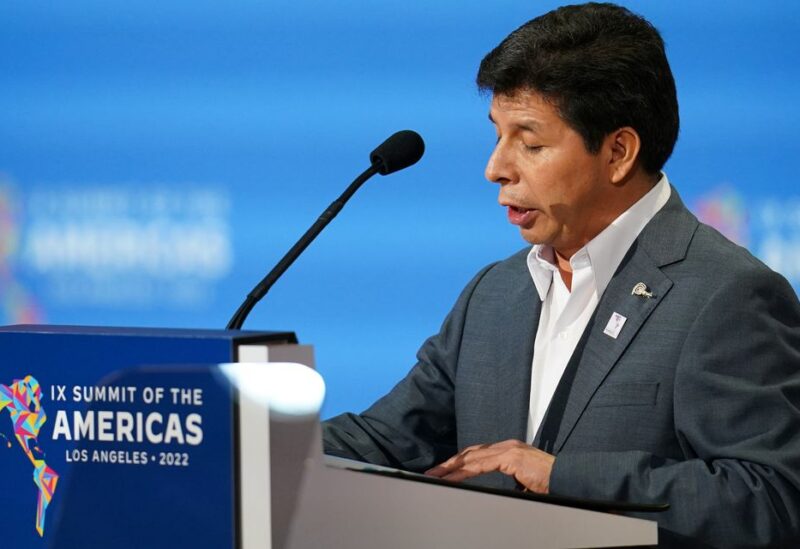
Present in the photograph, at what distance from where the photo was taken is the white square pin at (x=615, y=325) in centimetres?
173

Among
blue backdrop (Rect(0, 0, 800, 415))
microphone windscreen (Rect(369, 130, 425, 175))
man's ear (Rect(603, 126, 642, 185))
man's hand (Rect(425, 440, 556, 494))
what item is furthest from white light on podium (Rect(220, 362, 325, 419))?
blue backdrop (Rect(0, 0, 800, 415))

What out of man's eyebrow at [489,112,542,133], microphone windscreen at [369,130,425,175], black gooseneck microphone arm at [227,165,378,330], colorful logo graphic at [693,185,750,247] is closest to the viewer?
black gooseneck microphone arm at [227,165,378,330]

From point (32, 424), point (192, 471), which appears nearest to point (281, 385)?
point (192, 471)

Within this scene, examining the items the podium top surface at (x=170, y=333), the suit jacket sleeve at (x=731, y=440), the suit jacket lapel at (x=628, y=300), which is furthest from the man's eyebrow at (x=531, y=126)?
the podium top surface at (x=170, y=333)

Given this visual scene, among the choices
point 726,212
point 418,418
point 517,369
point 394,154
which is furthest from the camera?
point 726,212

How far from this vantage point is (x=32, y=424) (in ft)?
4.00

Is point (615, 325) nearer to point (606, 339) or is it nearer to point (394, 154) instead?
point (606, 339)

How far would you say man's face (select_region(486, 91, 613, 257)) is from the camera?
1759 millimetres

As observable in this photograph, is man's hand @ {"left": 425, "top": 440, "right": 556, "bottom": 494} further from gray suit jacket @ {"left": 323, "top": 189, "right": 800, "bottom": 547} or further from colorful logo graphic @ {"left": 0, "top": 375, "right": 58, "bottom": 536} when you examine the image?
colorful logo graphic @ {"left": 0, "top": 375, "right": 58, "bottom": 536}

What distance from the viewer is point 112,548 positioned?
Result: 1192 millimetres

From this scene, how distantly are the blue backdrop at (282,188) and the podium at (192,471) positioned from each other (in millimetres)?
1541

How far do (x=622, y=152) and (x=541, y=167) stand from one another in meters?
0.14

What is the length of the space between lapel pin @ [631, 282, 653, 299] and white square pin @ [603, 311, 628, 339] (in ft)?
0.13

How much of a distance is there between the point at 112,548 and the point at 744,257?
97 cm
